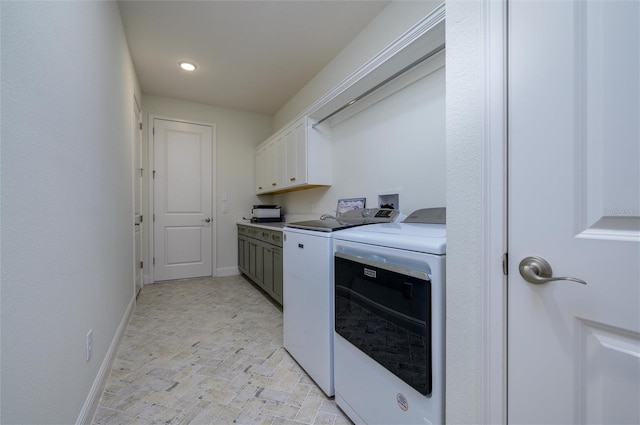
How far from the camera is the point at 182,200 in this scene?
13.2ft

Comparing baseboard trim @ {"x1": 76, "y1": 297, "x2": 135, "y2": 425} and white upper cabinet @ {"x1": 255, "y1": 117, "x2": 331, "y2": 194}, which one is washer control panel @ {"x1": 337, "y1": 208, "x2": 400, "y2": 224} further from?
baseboard trim @ {"x1": 76, "y1": 297, "x2": 135, "y2": 425}

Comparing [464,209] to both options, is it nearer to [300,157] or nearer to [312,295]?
[312,295]

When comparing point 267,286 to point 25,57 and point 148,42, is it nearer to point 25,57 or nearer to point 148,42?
point 25,57

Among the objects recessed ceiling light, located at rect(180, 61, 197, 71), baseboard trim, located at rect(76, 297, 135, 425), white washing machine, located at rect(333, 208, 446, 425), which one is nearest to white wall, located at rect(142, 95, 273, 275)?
recessed ceiling light, located at rect(180, 61, 197, 71)

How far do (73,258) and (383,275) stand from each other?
1.41 m

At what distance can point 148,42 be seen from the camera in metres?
2.60

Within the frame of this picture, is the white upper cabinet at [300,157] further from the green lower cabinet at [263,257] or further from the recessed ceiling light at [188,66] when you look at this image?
the recessed ceiling light at [188,66]

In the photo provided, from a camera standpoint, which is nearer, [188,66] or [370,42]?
[370,42]

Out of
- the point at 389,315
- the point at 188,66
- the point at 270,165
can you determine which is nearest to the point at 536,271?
the point at 389,315

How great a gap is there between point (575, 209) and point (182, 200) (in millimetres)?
4390

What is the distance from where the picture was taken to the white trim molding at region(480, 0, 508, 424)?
750 millimetres

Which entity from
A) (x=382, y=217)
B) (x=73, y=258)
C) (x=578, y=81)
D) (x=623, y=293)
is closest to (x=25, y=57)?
(x=73, y=258)

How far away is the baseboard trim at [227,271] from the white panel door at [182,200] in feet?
0.45

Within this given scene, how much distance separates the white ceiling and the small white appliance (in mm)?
1811
